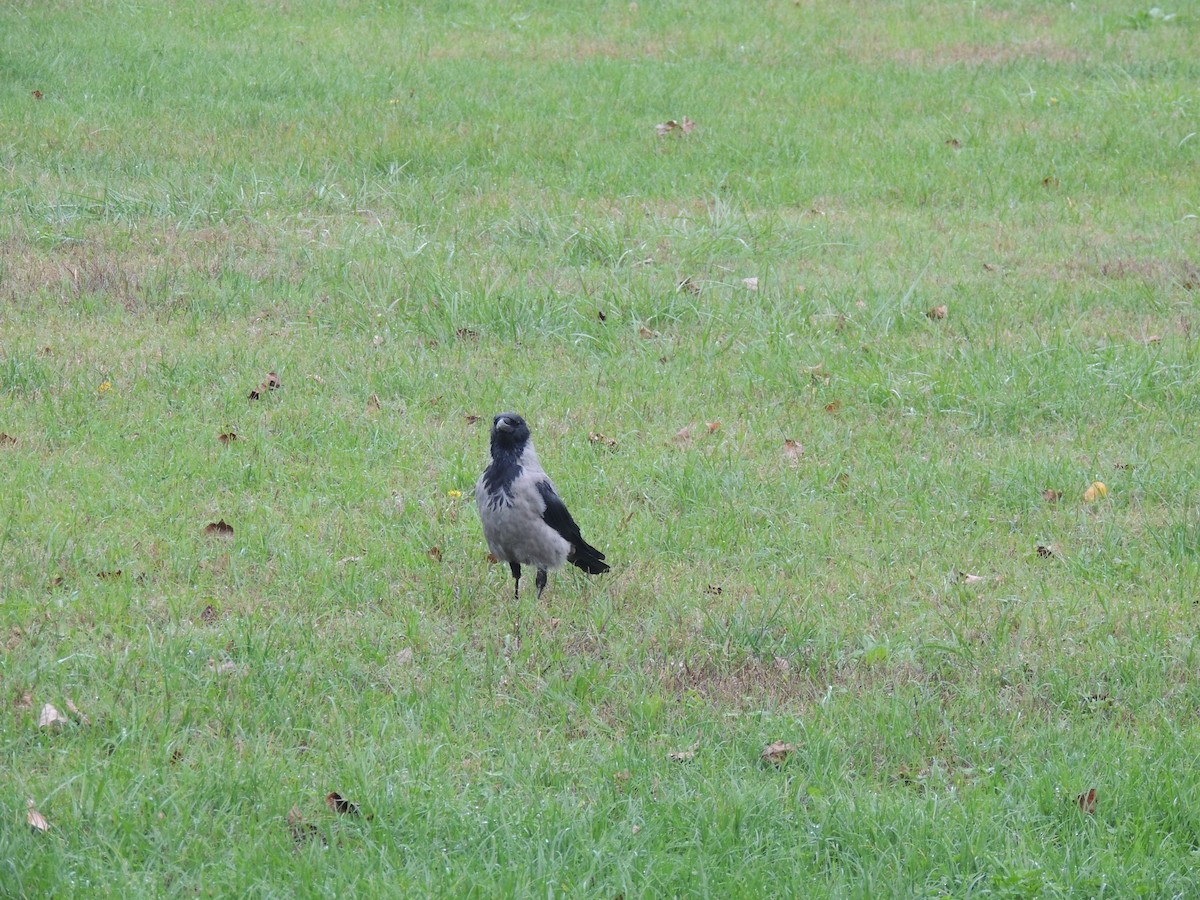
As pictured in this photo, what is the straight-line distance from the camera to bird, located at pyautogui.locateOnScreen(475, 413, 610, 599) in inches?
232

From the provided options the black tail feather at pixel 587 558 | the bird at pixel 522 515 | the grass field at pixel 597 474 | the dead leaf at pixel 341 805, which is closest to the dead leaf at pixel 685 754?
the grass field at pixel 597 474

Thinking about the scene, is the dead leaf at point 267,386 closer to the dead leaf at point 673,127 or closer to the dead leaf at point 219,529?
the dead leaf at point 219,529

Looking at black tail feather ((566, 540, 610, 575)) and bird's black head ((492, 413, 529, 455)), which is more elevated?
bird's black head ((492, 413, 529, 455))

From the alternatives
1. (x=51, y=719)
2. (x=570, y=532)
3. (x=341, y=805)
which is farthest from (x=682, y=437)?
(x=51, y=719)

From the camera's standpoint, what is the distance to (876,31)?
1692 centimetres

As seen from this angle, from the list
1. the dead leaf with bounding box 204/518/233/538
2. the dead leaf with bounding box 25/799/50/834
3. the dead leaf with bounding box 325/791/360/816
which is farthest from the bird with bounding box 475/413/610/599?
the dead leaf with bounding box 25/799/50/834

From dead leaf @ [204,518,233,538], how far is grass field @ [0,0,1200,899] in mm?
44

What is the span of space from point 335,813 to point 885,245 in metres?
7.58

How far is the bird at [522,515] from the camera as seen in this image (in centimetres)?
590

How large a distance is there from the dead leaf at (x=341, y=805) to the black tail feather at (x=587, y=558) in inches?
77.6

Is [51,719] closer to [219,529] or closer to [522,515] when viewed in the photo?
[219,529]

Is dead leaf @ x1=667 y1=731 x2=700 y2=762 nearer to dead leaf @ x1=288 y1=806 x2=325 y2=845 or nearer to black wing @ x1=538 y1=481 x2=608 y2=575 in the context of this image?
dead leaf @ x1=288 y1=806 x2=325 y2=845

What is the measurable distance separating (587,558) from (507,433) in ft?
2.09

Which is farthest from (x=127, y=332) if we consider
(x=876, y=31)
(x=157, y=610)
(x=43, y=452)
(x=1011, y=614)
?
(x=876, y=31)
